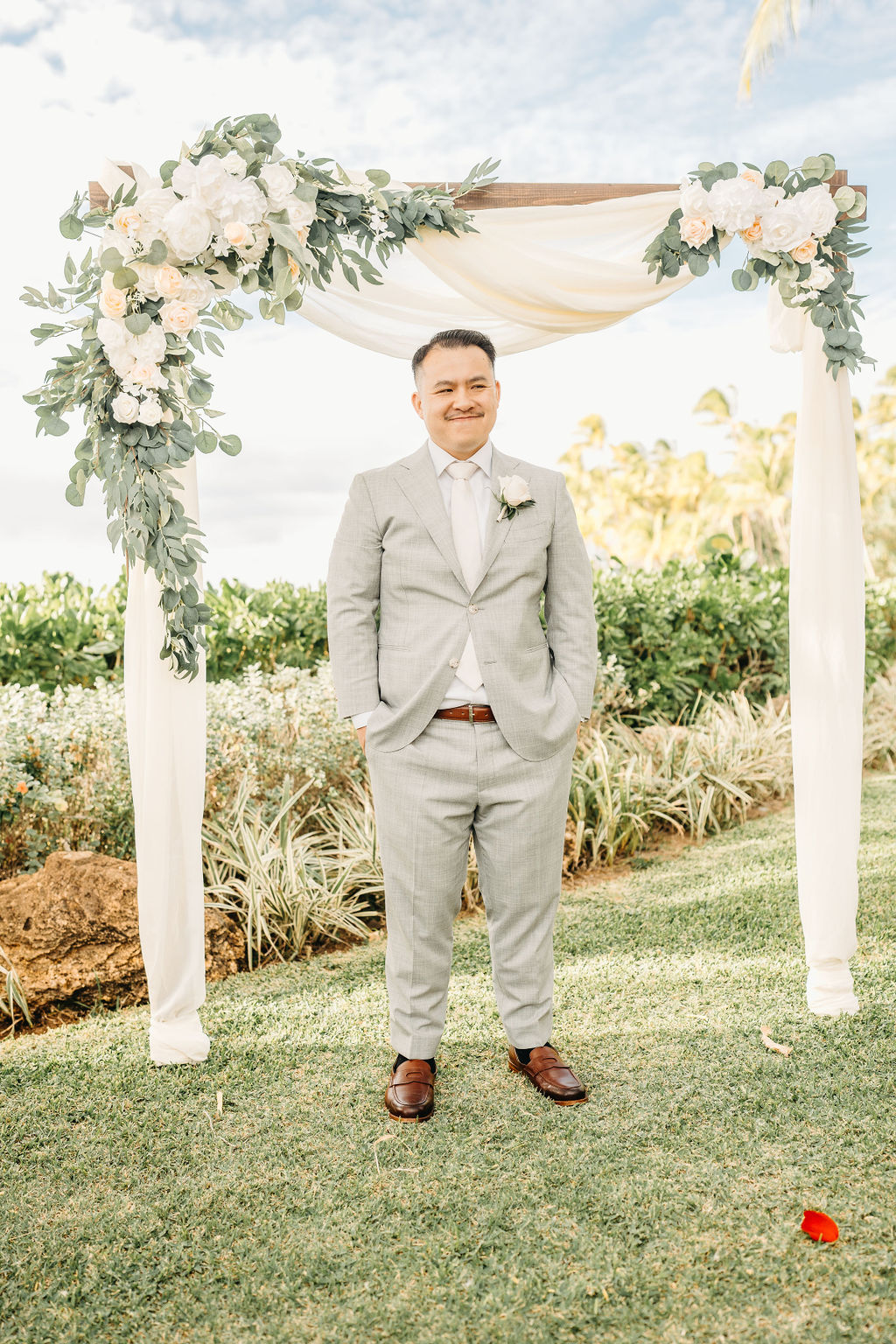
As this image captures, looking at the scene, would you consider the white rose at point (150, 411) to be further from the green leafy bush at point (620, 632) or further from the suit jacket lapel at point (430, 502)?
the green leafy bush at point (620, 632)

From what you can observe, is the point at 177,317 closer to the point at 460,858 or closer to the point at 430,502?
the point at 430,502

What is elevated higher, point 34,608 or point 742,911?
point 34,608

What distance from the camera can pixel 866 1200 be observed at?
7.62 ft

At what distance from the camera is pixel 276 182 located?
288 centimetres

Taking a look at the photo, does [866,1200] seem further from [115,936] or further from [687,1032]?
[115,936]

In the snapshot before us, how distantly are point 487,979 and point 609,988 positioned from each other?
0.49 m

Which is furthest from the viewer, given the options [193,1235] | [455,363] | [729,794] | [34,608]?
[729,794]

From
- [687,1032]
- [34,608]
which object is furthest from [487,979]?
[34,608]

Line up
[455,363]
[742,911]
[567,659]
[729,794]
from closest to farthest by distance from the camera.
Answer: [455,363]
[567,659]
[742,911]
[729,794]

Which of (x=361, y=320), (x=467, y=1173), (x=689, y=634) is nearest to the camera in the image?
(x=467, y=1173)

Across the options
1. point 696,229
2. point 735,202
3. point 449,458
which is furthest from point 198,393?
point 735,202

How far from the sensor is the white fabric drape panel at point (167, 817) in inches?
124

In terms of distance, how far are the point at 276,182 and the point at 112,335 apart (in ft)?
2.20

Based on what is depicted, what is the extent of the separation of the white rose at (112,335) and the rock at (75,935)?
2.17 metres
